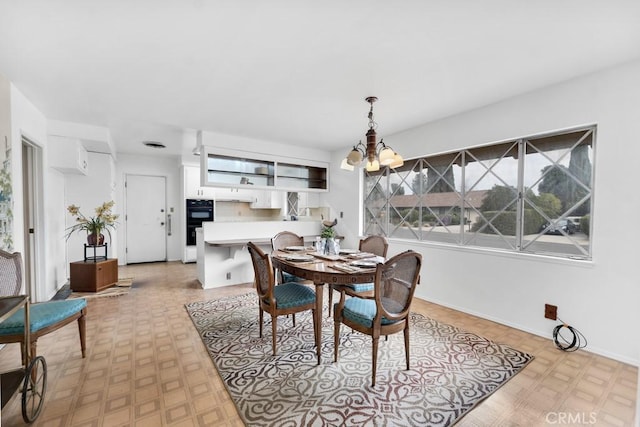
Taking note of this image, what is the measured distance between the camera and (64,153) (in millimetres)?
3645

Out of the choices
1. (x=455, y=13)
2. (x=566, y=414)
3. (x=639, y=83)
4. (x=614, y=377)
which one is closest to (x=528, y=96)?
(x=639, y=83)

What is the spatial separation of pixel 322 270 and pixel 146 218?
540cm

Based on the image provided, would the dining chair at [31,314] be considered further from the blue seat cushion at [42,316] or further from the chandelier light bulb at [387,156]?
the chandelier light bulb at [387,156]

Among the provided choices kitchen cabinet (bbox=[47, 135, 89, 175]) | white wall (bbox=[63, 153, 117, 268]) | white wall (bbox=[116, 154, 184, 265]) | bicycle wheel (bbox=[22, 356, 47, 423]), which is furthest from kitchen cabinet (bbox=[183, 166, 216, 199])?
bicycle wheel (bbox=[22, 356, 47, 423])

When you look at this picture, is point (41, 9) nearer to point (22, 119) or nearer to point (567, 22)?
point (22, 119)

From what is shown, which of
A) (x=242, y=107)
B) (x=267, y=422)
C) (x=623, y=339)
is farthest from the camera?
(x=242, y=107)

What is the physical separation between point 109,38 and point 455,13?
2182 millimetres

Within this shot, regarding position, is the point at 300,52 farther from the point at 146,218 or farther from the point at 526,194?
the point at 146,218

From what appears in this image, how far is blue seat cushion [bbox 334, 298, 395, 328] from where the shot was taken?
190 cm

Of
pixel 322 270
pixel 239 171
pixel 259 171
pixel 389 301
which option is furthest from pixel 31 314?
pixel 259 171

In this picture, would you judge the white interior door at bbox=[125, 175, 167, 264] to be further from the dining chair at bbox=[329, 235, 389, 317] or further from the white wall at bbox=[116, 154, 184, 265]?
the dining chair at bbox=[329, 235, 389, 317]

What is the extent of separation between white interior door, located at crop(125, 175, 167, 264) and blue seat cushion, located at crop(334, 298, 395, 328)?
5.45 meters

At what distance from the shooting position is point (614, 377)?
1973mm

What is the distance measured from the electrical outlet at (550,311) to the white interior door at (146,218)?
21.7ft
